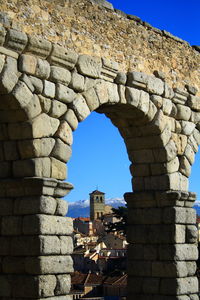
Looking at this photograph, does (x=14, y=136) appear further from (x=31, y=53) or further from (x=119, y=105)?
(x=119, y=105)

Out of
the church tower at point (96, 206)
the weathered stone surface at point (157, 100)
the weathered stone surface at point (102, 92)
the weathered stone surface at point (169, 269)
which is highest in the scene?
the church tower at point (96, 206)

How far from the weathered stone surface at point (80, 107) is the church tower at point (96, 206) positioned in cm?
9412

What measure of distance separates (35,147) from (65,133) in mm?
646

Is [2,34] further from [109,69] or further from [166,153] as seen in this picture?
[166,153]

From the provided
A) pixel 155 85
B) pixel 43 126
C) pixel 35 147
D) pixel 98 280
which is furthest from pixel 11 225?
pixel 98 280

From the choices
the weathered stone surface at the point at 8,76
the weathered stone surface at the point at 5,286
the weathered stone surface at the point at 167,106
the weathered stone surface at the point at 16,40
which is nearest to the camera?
the weathered stone surface at the point at 8,76

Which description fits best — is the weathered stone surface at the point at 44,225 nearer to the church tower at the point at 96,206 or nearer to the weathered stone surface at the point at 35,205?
the weathered stone surface at the point at 35,205

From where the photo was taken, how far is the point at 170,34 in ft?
44.1

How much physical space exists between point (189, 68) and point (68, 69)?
163 inches

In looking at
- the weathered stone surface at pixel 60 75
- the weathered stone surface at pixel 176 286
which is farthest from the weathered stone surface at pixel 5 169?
the weathered stone surface at pixel 176 286

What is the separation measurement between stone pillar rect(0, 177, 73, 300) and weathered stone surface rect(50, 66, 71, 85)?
5.32 feet

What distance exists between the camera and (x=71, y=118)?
1049 centimetres

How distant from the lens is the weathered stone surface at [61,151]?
33.3 ft

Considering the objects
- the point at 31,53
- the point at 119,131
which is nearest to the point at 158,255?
the point at 119,131
